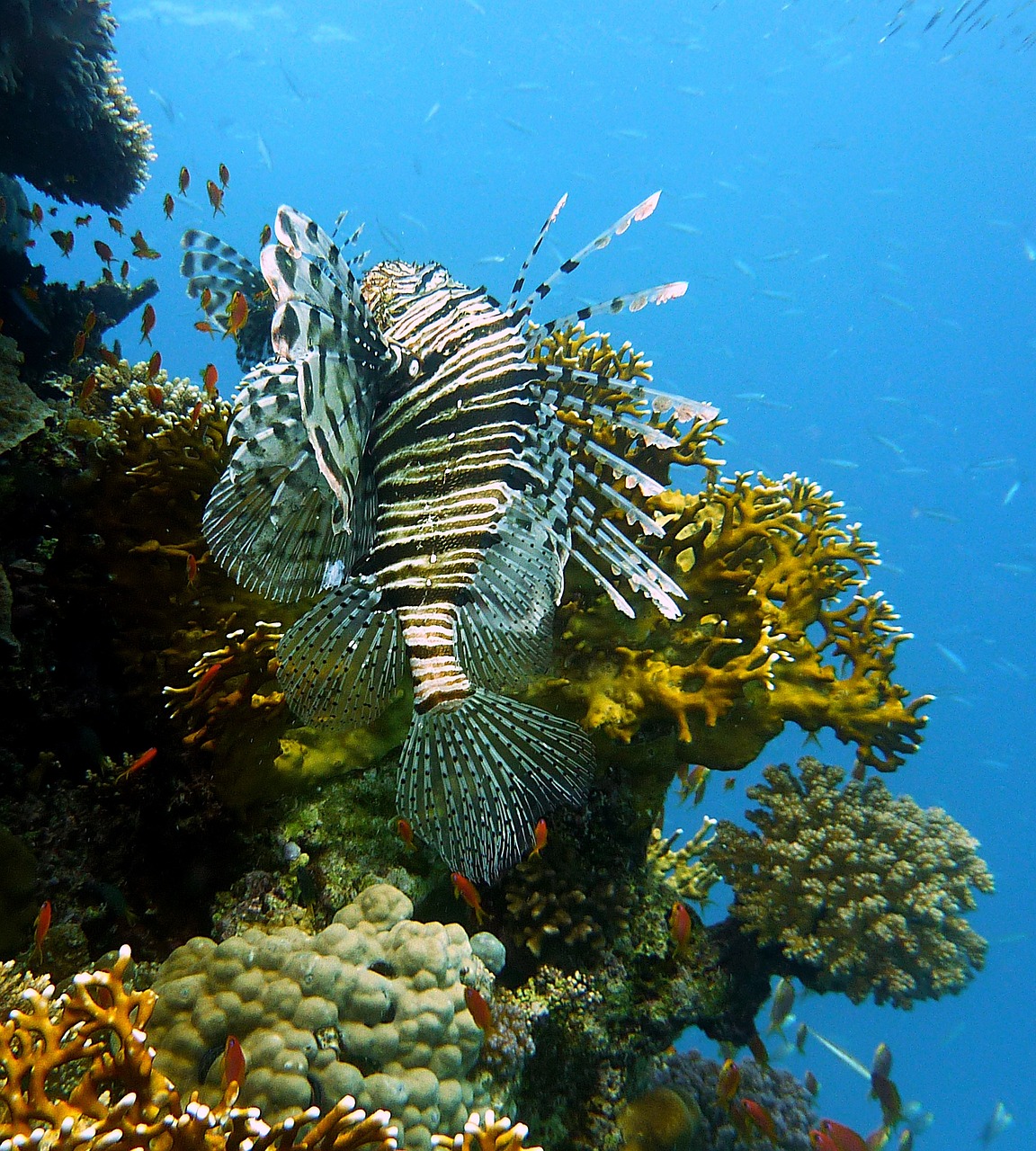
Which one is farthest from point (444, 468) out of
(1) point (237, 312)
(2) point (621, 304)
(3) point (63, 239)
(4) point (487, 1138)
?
(3) point (63, 239)

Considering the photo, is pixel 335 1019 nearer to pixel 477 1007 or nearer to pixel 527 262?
pixel 477 1007

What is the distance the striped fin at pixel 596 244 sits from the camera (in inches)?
66.4

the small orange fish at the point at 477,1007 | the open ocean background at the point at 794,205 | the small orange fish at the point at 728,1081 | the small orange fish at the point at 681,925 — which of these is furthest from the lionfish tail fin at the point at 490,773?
the open ocean background at the point at 794,205

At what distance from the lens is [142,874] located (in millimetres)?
2354

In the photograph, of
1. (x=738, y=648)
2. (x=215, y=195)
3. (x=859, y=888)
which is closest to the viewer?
(x=738, y=648)

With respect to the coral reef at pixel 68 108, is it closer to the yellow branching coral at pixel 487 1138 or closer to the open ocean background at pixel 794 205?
the yellow branching coral at pixel 487 1138

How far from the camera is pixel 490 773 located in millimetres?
1993

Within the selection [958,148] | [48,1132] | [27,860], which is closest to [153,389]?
[27,860]

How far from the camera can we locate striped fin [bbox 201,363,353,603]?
151 centimetres

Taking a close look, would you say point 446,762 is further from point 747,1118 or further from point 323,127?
point 323,127

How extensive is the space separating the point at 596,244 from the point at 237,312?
1.37 meters

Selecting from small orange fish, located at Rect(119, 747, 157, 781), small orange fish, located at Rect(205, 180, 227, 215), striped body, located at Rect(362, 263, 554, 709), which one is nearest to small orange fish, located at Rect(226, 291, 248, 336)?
striped body, located at Rect(362, 263, 554, 709)

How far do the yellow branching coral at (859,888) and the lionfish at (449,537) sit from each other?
203 cm

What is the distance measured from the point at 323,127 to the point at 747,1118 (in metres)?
77.7
